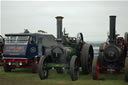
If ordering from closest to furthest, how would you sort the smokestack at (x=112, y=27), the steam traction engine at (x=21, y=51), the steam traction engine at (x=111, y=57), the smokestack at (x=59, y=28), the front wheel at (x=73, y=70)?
the front wheel at (x=73, y=70), the steam traction engine at (x=111, y=57), the smokestack at (x=112, y=27), the smokestack at (x=59, y=28), the steam traction engine at (x=21, y=51)

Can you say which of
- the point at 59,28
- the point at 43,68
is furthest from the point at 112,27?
the point at 43,68

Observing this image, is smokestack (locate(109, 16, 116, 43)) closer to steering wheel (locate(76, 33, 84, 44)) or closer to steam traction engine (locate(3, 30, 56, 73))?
steering wheel (locate(76, 33, 84, 44))

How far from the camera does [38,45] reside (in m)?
13.0

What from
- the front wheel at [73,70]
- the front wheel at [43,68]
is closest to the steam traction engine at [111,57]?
the front wheel at [73,70]

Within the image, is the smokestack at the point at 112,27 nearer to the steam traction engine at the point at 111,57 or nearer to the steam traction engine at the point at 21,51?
the steam traction engine at the point at 111,57

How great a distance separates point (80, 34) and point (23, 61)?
3.34m

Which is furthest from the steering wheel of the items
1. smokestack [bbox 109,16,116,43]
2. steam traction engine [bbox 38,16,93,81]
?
smokestack [bbox 109,16,116,43]

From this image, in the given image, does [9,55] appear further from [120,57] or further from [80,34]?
[120,57]

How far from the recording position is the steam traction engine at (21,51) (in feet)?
40.0

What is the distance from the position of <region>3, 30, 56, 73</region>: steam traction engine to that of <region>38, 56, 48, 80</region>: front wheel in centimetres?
185

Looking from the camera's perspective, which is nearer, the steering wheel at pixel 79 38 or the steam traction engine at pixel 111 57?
the steam traction engine at pixel 111 57

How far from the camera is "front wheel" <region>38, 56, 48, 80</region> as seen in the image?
9.87 m

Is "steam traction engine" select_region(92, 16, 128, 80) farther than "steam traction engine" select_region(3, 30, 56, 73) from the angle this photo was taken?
No

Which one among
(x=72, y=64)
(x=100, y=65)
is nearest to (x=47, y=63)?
(x=72, y=64)
